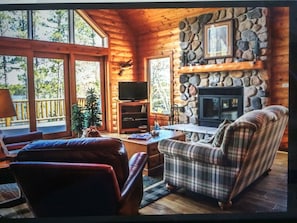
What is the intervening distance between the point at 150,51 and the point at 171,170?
88cm

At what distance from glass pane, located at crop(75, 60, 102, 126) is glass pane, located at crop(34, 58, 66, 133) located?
0.11 meters

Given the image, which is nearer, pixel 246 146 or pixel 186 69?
pixel 246 146

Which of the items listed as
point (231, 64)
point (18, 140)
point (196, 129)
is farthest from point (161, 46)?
point (18, 140)

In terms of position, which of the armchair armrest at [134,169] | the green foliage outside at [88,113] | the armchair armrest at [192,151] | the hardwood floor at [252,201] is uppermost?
the green foliage outside at [88,113]

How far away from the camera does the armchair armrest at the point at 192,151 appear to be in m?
1.90

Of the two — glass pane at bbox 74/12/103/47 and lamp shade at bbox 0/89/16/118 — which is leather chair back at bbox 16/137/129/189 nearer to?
lamp shade at bbox 0/89/16/118

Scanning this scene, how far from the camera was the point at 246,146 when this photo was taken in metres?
1.86

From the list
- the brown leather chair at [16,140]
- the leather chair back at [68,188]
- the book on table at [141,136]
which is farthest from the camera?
the book on table at [141,136]

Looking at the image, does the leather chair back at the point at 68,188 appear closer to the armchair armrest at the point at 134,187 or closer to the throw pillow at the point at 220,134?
the armchair armrest at the point at 134,187

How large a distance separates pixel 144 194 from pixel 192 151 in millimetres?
444

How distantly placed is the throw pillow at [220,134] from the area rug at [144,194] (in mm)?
464

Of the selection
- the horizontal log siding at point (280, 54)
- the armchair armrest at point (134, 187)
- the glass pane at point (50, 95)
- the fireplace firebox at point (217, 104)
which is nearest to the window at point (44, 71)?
the glass pane at point (50, 95)

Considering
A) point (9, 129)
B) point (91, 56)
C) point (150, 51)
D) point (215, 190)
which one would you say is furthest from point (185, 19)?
point (9, 129)

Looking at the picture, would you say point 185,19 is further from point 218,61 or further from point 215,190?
point 215,190
